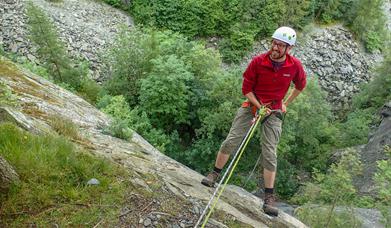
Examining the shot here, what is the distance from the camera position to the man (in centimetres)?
572

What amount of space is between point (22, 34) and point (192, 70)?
1122cm

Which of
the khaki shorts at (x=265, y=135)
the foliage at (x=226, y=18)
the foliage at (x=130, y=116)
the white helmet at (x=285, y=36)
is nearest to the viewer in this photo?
the white helmet at (x=285, y=36)

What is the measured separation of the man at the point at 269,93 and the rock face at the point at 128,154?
1.20 ft

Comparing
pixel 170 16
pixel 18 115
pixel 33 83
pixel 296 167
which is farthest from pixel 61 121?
pixel 170 16

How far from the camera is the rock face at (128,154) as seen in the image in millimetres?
5609

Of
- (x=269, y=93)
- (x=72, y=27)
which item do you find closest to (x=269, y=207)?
(x=269, y=93)

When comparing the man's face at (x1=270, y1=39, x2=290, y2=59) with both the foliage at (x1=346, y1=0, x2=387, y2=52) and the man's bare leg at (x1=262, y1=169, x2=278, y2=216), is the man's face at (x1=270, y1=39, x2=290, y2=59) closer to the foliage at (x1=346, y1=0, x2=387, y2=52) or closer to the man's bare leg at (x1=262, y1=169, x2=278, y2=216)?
the man's bare leg at (x1=262, y1=169, x2=278, y2=216)

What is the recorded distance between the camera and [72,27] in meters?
26.0

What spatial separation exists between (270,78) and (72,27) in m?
22.7

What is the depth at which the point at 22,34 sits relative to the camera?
23.9 metres

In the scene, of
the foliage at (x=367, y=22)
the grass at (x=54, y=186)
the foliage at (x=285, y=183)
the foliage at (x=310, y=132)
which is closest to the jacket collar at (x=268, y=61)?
the grass at (x=54, y=186)

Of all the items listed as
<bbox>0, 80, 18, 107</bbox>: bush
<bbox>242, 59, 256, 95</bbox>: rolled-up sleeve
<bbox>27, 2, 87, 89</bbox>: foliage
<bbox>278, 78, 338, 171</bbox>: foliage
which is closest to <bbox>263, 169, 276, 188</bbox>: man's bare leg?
<bbox>242, 59, 256, 95</bbox>: rolled-up sleeve

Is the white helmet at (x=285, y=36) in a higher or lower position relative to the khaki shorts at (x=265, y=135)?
higher

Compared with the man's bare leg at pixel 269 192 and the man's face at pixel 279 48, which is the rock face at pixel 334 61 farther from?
the man's face at pixel 279 48
